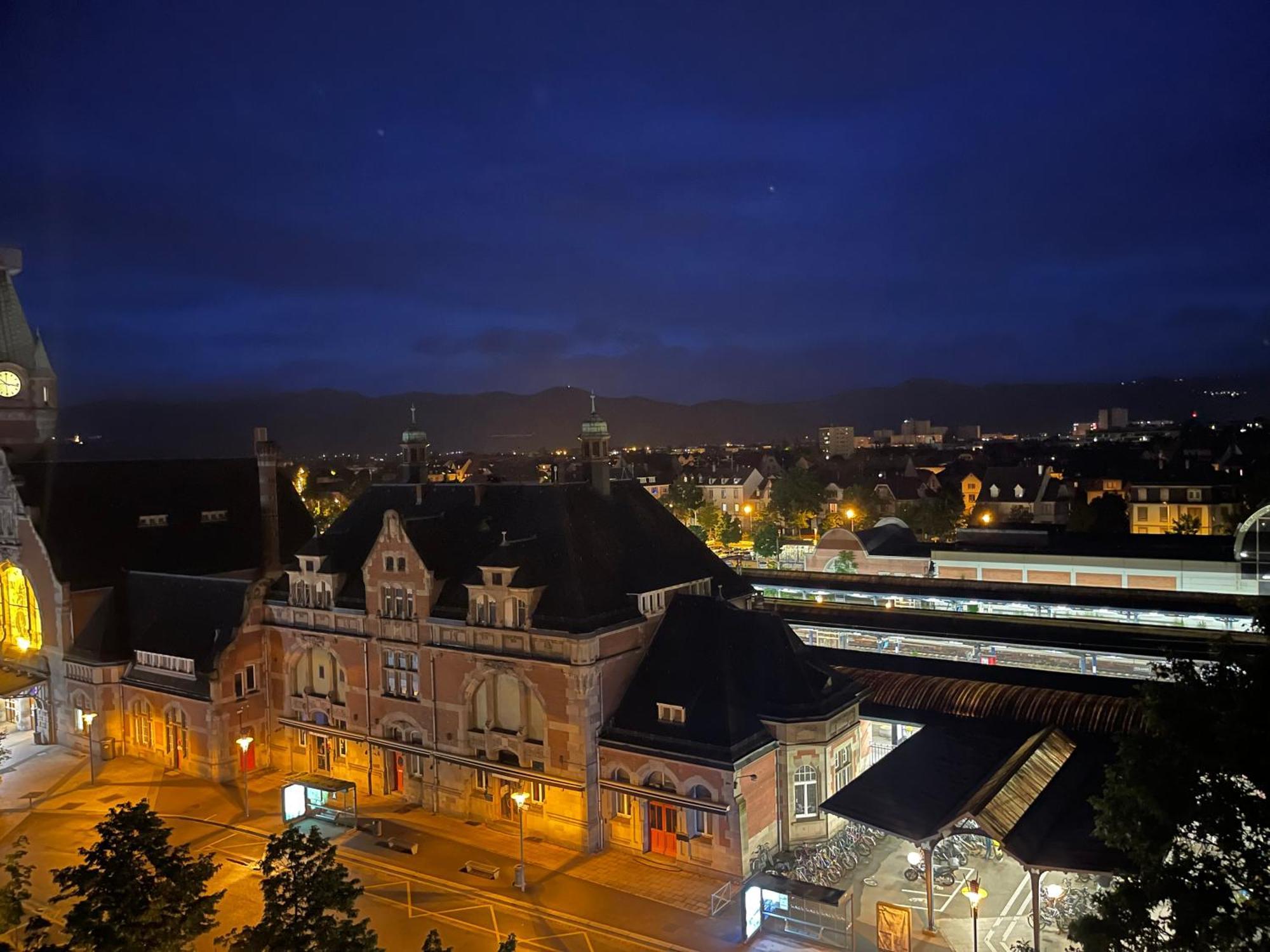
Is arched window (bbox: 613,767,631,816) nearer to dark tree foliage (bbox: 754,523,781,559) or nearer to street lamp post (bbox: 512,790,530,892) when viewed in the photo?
street lamp post (bbox: 512,790,530,892)

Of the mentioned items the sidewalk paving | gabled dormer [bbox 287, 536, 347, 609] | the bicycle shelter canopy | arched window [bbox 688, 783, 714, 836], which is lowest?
the sidewalk paving

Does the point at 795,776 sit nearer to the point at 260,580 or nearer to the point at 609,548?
the point at 609,548

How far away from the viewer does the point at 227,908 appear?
37.2 m

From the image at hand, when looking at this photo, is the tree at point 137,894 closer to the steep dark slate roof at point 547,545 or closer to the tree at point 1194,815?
the steep dark slate roof at point 547,545

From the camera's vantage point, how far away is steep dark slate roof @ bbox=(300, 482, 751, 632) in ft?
147

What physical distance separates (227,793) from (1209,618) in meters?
57.8

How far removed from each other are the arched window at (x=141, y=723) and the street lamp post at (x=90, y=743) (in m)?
2.17

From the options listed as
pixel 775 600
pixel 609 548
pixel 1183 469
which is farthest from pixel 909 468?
pixel 609 548

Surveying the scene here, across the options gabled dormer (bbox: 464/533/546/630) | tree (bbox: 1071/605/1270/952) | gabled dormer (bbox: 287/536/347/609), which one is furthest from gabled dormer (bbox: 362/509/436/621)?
tree (bbox: 1071/605/1270/952)

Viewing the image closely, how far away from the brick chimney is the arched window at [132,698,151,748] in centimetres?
1065

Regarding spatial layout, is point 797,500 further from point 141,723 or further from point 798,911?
point 798,911

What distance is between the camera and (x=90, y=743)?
54812 millimetres

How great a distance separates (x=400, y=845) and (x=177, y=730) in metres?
20.7

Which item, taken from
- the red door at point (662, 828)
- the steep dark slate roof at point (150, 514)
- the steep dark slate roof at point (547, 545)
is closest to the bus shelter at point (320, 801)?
the steep dark slate roof at point (547, 545)
